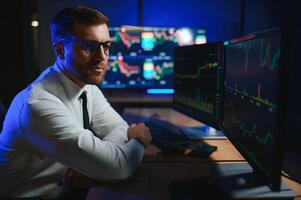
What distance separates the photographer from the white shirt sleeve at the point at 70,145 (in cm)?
119

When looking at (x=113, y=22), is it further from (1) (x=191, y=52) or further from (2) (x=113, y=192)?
(2) (x=113, y=192)

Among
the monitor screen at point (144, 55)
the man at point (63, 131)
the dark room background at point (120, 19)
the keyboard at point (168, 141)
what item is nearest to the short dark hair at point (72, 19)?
the man at point (63, 131)

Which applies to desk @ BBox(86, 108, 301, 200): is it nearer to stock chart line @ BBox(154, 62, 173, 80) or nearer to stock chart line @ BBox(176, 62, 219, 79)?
stock chart line @ BBox(176, 62, 219, 79)

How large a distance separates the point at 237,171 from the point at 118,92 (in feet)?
7.33

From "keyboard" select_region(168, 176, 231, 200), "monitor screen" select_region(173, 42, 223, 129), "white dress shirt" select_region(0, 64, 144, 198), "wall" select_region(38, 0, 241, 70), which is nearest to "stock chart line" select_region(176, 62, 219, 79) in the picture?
"monitor screen" select_region(173, 42, 223, 129)

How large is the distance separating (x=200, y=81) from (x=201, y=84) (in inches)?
0.7

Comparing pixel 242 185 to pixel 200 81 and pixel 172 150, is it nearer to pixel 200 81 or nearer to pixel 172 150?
pixel 172 150

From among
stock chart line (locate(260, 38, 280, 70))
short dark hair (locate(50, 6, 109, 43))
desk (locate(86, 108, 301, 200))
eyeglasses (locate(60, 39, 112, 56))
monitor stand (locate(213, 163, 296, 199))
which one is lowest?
desk (locate(86, 108, 301, 200))

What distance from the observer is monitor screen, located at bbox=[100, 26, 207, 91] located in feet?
10.0

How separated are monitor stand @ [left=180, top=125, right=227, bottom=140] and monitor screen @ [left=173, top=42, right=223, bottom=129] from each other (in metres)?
0.08

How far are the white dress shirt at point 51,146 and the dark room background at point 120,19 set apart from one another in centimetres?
194

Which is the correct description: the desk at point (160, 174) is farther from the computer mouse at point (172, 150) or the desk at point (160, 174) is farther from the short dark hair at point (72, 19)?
the short dark hair at point (72, 19)

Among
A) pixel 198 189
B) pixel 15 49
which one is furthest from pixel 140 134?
pixel 15 49

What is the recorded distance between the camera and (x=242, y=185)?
101 centimetres
